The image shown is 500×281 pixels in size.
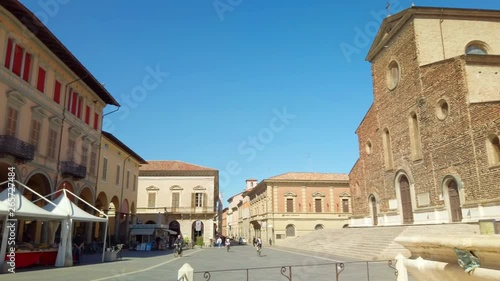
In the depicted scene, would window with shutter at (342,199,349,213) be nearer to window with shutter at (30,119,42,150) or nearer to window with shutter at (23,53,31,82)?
window with shutter at (30,119,42,150)

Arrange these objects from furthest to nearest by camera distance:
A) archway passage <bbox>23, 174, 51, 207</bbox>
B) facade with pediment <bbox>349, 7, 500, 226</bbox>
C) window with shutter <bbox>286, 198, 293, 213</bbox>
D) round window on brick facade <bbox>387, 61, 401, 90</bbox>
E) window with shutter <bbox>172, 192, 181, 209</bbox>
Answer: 1. window with shutter <bbox>286, 198, 293, 213</bbox>
2. window with shutter <bbox>172, 192, 181, 209</bbox>
3. round window on brick facade <bbox>387, 61, 401, 90</bbox>
4. facade with pediment <bbox>349, 7, 500, 226</bbox>
5. archway passage <bbox>23, 174, 51, 207</bbox>

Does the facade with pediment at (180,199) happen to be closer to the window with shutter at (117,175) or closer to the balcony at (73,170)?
the window with shutter at (117,175)

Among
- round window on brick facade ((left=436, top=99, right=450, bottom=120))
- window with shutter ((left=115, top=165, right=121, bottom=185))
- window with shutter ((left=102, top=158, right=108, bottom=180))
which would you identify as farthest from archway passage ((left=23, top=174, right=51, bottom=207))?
round window on brick facade ((left=436, top=99, right=450, bottom=120))

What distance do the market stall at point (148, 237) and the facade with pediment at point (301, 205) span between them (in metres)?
17.0

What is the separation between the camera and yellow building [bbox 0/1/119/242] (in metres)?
16.1

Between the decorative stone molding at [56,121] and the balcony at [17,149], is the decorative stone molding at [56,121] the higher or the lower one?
the higher one

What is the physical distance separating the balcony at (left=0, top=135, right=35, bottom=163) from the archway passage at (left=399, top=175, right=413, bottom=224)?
23.6 metres

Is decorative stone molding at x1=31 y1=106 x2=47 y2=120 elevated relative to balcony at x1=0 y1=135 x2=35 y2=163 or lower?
elevated

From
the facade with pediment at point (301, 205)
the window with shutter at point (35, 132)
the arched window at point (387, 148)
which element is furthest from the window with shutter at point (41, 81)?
the facade with pediment at point (301, 205)

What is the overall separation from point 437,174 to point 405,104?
640cm

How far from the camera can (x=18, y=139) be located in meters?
16.3

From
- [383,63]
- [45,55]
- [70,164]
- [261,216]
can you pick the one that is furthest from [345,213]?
[45,55]

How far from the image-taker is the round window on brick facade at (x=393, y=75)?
93.7 ft

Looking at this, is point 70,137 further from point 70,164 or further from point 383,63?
point 383,63
